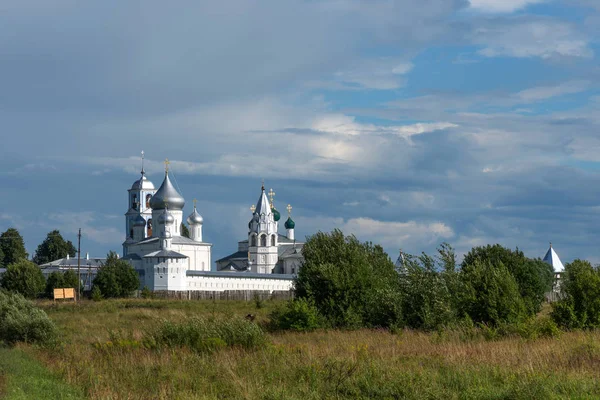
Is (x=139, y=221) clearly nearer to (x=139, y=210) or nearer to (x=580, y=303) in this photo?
(x=139, y=210)

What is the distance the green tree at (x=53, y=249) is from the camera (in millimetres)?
126812

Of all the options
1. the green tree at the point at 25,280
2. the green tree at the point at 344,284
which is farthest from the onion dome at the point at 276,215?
the green tree at the point at 344,284

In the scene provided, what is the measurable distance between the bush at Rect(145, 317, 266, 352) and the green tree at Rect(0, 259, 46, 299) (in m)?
56.9

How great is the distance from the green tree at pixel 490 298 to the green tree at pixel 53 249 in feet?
336

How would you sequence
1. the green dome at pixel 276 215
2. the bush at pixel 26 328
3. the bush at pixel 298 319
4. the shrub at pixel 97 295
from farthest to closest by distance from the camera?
the green dome at pixel 276 215 < the shrub at pixel 97 295 < the bush at pixel 298 319 < the bush at pixel 26 328

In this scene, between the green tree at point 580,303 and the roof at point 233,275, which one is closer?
the green tree at point 580,303

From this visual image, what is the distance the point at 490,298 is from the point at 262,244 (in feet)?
289

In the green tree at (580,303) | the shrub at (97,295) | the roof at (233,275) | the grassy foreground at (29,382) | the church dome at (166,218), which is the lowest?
the grassy foreground at (29,382)

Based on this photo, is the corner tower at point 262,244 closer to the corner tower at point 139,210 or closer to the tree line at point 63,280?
the corner tower at point 139,210

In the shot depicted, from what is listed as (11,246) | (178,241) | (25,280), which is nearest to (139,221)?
(178,241)

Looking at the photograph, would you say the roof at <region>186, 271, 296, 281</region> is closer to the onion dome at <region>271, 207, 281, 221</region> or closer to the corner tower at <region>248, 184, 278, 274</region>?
the corner tower at <region>248, 184, 278, 274</region>

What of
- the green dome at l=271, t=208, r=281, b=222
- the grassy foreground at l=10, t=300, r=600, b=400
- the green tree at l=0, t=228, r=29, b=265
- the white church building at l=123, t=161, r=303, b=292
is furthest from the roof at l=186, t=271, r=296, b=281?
the grassy foreground at l=10, t=300, r=600, b=400

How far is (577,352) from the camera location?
20.4m

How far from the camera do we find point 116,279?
269 ft
